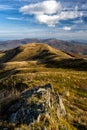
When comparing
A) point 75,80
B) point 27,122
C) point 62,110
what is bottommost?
point 75,80

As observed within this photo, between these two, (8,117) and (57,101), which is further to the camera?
(57,101)

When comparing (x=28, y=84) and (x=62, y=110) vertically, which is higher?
(x=62, y=110)

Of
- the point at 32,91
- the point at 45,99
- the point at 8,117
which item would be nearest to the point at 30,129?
the point at 8,117

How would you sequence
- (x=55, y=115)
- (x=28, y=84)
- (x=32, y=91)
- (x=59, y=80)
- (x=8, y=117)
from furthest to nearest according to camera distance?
(x=59, y=80), (x=28, y=84), (x=32, y=91), (x=55, y=115), (x=8, y=117)

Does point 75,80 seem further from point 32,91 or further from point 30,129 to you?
point 30,129

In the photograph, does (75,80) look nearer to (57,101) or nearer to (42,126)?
(57,101)

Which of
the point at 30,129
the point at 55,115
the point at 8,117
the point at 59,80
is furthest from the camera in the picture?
the point at 59,80
